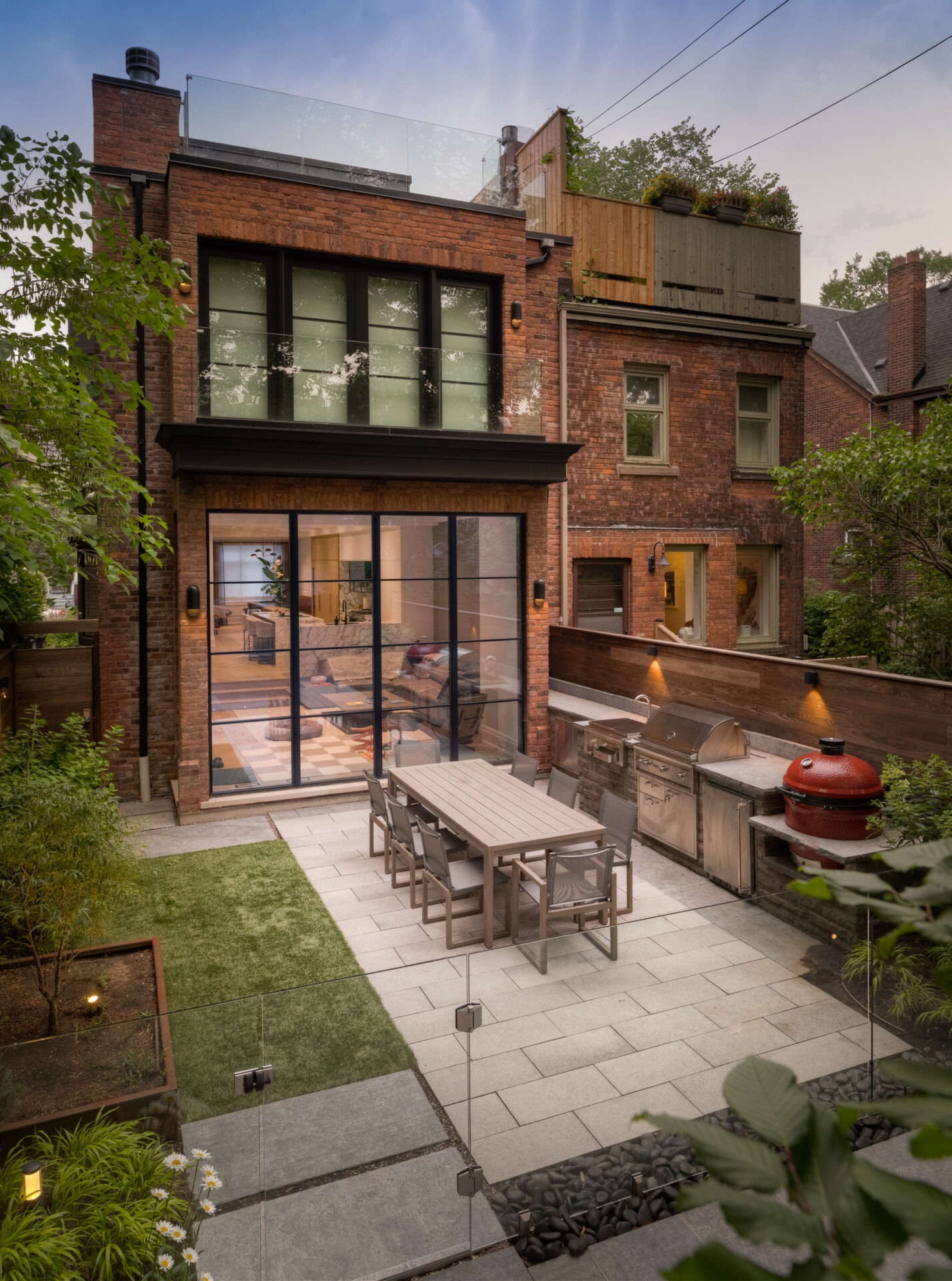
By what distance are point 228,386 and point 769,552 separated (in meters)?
9.58

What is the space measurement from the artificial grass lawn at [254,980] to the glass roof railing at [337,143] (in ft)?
26.7

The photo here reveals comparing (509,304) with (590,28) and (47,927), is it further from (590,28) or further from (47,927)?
(590,28)

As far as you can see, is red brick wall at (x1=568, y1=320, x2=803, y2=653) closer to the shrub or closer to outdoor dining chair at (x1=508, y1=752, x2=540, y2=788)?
the shrub

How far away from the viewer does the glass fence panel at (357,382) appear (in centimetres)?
928

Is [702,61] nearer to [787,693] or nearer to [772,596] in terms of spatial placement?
[772,596]

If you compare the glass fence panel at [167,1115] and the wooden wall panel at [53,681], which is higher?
the wooden wall panel at [53,681]

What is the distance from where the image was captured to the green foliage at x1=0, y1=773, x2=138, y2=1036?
15.6ft

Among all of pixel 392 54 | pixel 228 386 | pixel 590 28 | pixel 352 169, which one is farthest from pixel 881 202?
pixel 228 386

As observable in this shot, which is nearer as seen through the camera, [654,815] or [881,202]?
[654,815]

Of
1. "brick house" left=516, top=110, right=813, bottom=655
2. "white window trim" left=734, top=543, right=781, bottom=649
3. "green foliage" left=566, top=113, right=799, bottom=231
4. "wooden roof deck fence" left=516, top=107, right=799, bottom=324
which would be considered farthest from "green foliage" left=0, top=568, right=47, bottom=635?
"green foliage" left=566, top=113, right=799, bottom=231

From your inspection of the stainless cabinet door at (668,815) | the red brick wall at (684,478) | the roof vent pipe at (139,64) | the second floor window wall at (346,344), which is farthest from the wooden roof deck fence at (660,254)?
the stainless cabinet door at (668,815)

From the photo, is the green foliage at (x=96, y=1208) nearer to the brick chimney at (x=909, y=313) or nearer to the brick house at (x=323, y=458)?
the brick house at (x=323, y=458)

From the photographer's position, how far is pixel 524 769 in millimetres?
8742

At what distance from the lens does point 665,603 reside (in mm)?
13820
